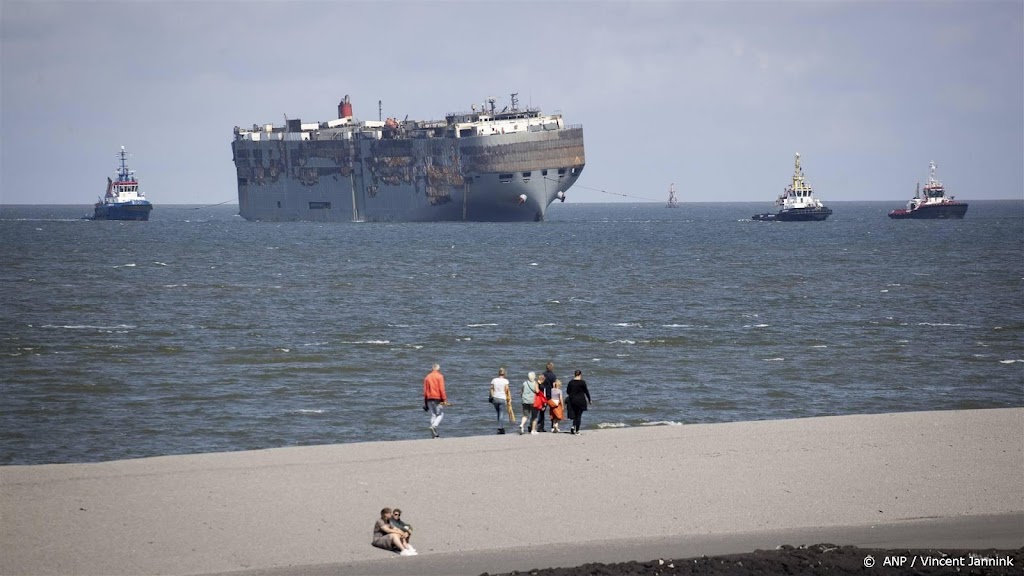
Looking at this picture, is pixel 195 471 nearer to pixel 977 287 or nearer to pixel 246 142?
pixel 977 287

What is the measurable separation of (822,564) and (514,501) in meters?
4.13

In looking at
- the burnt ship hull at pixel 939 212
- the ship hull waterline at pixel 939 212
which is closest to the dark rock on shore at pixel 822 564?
the burnt ship hull at pixel 939 212

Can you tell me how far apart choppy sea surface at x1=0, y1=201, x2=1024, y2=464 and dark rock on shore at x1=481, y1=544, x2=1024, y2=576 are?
33.8 ft

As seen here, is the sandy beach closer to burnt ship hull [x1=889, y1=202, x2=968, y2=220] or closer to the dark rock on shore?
the dark rock on shore

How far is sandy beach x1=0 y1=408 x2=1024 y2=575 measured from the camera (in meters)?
13.5

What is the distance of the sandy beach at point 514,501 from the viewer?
13469 millimetres

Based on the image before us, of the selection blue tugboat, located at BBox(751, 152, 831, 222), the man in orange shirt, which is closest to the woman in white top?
the man in orange shirt

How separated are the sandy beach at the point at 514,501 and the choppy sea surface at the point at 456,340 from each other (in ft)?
16.3

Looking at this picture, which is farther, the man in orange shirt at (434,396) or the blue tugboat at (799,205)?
the blue tugboat at (799,205)

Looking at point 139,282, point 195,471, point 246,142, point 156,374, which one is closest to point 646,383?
point 156,374

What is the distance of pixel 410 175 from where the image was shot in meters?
126

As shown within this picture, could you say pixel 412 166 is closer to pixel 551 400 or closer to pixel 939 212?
pixel 939 212

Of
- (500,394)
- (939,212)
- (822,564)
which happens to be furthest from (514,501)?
(939,212)

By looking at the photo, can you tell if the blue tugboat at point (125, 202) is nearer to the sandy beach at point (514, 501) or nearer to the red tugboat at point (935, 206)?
the red tugboat at point (935, 206)
